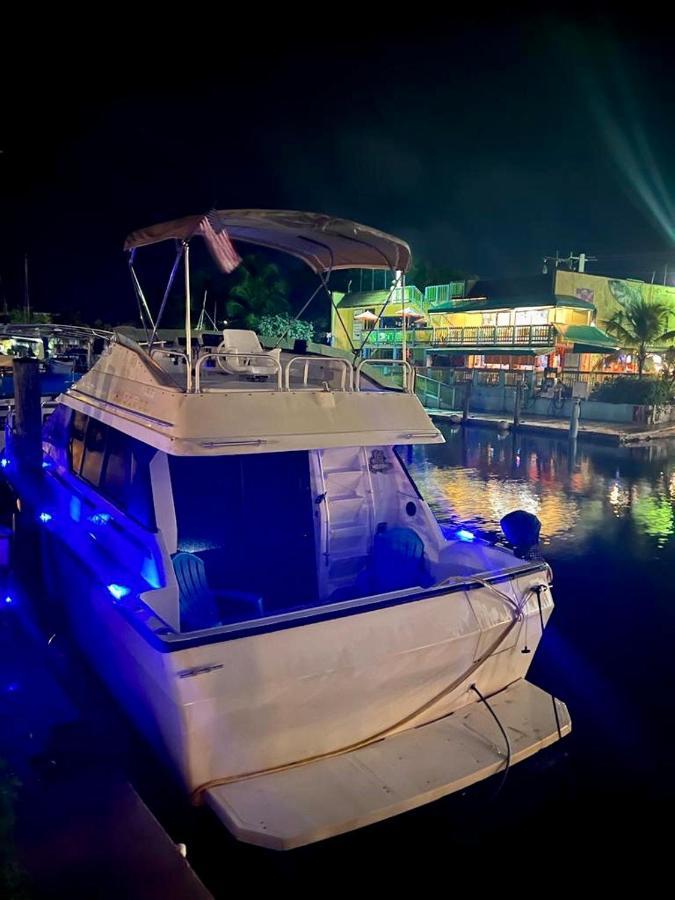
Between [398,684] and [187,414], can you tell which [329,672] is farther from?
[187,414]

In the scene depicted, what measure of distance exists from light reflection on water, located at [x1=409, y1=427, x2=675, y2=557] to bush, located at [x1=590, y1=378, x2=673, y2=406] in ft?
11.0

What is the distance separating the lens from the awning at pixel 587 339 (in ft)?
101

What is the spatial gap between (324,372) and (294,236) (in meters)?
1.26

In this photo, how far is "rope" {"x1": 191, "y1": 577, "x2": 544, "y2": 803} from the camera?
380 centimetres

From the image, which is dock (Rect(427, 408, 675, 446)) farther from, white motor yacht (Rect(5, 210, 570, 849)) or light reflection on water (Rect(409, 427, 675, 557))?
white motor yacht (Rect(5, 210, 570, 849))

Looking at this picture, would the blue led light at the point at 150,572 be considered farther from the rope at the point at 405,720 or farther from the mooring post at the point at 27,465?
the mooring post at the point at 27,465

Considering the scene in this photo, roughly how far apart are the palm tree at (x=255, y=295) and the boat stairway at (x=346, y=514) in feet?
123

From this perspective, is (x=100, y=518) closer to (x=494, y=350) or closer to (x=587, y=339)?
A: (x=494, y=350)

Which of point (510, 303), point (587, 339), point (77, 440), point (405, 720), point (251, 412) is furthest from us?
point (510, 303)

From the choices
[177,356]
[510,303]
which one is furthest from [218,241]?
[510,303]

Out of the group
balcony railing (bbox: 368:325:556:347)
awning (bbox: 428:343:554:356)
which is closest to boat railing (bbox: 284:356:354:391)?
balcony railing (bbox: 368:325:556:347)

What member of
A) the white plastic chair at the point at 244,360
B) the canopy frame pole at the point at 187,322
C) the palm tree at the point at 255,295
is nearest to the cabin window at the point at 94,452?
the white plastic chair at the point at 244,360

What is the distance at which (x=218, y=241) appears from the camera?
5152 mm

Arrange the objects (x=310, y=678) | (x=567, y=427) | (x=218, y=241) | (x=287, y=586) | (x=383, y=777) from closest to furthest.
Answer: (x=310, y=678), (x=383, y=777), (x=218, y=241), (x=287, y=586), (x=567, y=427)
